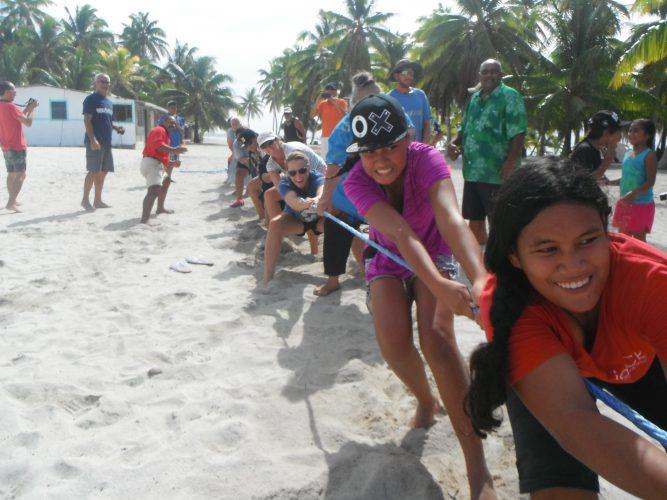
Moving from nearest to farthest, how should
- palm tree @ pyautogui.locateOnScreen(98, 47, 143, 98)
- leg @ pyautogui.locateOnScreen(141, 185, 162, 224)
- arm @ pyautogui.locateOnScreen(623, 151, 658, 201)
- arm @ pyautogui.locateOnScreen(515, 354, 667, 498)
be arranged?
arm @ pyautogui.locateOnScreen(515, 354, 667, 498)
arm @ pyautogui.locateOnScreen(623, 151, 658, 201)
leg @ pyautogui.locateOnScreen(141, 185, 162, 224)
palm tree @ pyautogui.locateOnScreen(98, 47, 143, 98)

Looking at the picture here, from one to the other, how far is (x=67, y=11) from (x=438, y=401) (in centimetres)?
5437

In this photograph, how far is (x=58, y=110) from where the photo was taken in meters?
31.2

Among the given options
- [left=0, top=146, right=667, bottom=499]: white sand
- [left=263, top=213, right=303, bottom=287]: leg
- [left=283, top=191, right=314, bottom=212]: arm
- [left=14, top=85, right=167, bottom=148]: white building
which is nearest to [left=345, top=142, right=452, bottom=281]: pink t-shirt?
[left=0, top=146, right=667, bottom=499]: white sand

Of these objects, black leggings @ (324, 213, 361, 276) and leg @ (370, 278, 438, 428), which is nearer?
leg @ (370, 278, 438, 428)

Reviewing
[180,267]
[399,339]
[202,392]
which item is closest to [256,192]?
[180,267]

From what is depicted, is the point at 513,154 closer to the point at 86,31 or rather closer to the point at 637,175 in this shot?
the point at 637,175

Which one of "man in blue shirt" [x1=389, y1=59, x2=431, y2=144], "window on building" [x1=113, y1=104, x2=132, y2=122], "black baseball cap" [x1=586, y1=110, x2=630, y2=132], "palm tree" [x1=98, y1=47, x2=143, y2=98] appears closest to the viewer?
"black baseball cap" [x1=586, y1=110, x2=630, y2=132]

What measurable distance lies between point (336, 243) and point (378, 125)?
209 cm

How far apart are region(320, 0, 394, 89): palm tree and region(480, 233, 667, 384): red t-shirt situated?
35.9 m

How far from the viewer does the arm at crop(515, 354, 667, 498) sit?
1.23 m

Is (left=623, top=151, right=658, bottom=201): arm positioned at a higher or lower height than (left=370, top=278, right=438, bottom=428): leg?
higher

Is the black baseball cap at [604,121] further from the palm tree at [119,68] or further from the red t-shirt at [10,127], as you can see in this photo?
the palm tree at [119,68]

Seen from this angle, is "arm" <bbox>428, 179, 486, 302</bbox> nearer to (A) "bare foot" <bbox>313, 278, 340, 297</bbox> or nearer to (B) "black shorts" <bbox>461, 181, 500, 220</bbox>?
(A) "bare foot" <bbox>313, 278, 340, 297</bbox>

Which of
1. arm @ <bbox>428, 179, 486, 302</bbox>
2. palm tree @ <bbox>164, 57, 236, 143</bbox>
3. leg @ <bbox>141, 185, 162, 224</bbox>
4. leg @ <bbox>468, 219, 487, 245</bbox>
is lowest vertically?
leg @ <bbox>141, 185, 162, 224</bbox>
